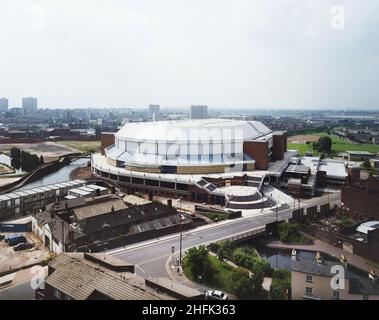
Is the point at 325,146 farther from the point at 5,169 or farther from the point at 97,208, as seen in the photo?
the point at 5,169

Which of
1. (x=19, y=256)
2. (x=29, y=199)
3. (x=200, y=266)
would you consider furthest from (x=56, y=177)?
(x=200, y=266)

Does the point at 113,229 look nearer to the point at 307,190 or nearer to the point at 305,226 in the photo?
the point at 305,226

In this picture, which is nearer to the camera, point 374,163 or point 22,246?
point 22,246

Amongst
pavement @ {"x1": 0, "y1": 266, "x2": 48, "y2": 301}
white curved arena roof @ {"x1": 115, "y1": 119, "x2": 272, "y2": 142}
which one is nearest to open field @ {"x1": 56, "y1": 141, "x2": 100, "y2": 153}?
white curved arena roof @ {"x1": 115, "y1": 119, "x2": 272, "y2": 142}

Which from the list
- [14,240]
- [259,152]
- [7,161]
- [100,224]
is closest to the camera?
[100,224]

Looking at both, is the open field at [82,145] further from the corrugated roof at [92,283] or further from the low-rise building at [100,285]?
the corrugated roof at [92,283]

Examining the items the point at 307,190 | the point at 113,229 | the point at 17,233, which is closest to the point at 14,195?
the point at 17,233

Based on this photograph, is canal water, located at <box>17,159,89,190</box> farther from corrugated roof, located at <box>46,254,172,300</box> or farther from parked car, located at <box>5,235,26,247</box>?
corrugated roof, located at <box>46,254,172,300</box>
